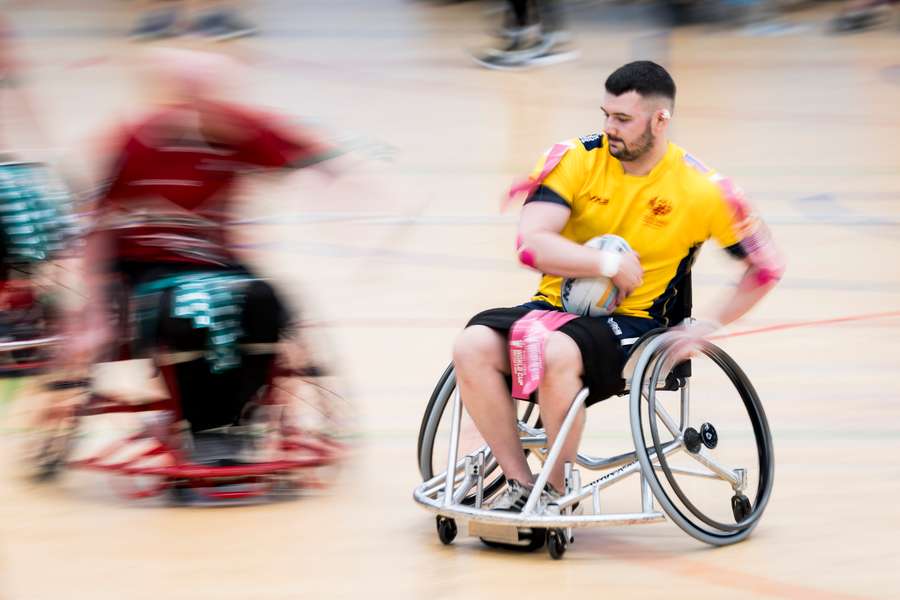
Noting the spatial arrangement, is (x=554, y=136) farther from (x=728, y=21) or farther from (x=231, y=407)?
(x=231, y=407)

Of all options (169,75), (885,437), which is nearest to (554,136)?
(885,437)

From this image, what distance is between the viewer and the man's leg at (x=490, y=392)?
4.08 meters

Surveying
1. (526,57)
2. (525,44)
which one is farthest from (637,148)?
(525,44)

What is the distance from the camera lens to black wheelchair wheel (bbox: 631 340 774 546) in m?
3.91

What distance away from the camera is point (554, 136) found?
9797 millimetres

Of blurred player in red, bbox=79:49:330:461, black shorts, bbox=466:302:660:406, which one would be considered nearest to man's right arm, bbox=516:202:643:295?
black shorts, bbox=466:302:660:406

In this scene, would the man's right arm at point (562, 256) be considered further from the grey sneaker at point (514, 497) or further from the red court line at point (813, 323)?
the red court line at point (813, 323)

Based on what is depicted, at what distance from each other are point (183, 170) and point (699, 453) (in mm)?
1600

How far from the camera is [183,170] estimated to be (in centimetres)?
448

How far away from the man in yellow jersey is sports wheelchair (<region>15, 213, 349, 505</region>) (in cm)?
77

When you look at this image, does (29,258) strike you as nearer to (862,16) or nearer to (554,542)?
(554,542)

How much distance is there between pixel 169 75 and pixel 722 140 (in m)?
5.97

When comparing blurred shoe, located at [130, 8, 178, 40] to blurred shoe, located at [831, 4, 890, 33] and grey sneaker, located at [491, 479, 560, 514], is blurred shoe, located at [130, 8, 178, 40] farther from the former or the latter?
grey sneaker, located at [491, 479, 560, 514]

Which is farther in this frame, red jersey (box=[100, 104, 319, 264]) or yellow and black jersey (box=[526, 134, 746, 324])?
red jersey (box=[100, 104, 319, 264])
